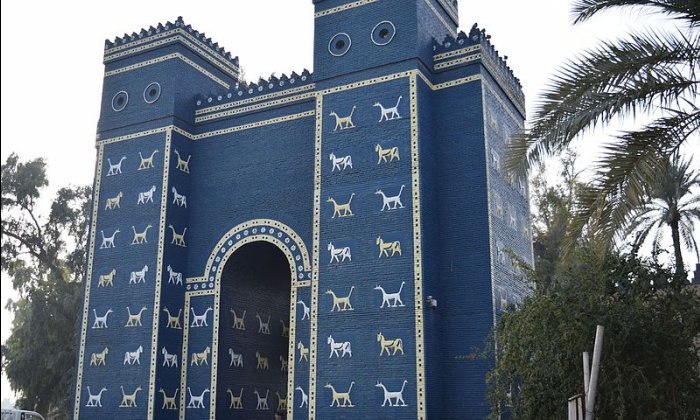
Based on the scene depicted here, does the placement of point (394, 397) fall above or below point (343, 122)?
below

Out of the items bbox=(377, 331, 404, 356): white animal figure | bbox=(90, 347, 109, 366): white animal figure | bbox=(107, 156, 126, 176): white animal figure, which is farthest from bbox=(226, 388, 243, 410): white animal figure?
bbox=(107, 156, 126, 176): white animal figure

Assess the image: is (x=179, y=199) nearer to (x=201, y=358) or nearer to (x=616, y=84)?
(x=201, y=358)

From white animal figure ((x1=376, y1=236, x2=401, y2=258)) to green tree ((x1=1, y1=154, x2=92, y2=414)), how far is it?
1588 centimetres

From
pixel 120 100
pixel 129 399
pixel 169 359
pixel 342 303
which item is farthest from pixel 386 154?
pixel 120 100

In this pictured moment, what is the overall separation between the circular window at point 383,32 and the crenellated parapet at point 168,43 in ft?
20.8

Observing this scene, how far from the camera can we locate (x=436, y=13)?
19500 mm

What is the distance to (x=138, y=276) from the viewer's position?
20016 mm

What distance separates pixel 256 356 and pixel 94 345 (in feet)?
14.3

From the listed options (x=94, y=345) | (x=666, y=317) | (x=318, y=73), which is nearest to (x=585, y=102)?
(x=666, y=317)

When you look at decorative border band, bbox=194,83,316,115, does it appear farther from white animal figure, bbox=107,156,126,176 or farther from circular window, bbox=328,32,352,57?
white animal figure, bbox=107,156,126,176

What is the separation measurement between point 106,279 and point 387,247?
8525 mm

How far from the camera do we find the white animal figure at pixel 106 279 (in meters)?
20.5

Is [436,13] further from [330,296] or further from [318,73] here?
[330,296]

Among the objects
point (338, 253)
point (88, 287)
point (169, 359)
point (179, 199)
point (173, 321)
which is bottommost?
point (169, 359)
